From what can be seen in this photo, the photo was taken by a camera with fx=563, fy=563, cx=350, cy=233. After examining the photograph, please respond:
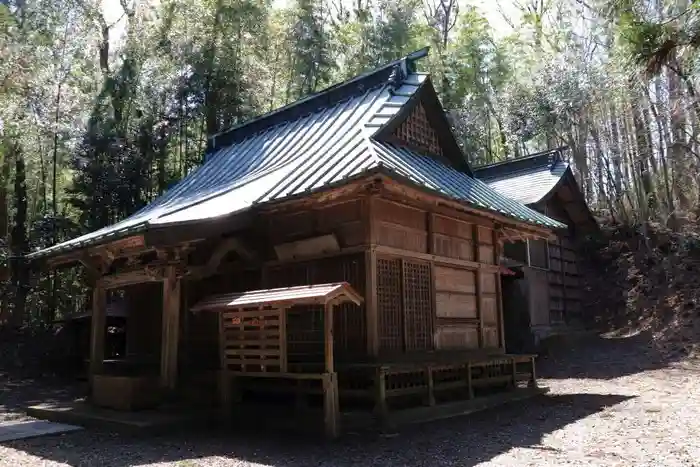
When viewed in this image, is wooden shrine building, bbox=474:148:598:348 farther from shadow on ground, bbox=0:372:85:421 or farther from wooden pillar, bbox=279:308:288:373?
shadow on ground, bbox=0:372:85:421

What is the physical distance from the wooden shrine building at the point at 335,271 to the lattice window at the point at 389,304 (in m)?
0.02

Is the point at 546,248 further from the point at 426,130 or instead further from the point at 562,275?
the point at 426,130

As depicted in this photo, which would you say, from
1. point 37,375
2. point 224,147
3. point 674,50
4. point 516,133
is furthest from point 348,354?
point 516,133

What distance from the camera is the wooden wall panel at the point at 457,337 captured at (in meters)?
8.89

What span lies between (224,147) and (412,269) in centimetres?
725

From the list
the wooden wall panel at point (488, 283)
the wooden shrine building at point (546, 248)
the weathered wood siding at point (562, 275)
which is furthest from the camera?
the weathered wood siding at point (562, 275)

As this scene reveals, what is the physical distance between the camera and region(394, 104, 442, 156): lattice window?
32.7 feet

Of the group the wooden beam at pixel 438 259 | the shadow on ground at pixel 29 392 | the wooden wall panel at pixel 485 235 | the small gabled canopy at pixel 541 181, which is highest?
the small gabled canopy at pixel 541 181

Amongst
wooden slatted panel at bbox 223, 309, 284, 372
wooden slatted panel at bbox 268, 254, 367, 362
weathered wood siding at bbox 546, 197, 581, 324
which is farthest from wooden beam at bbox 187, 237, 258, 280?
weathered wood siding at bbox 546, 197, 581, 324

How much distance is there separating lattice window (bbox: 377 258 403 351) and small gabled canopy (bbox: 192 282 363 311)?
1.37 metres

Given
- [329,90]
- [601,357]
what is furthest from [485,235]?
[601,357]

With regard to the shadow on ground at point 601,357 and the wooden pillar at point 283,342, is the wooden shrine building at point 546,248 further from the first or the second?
the wooden pillar at point 283,342

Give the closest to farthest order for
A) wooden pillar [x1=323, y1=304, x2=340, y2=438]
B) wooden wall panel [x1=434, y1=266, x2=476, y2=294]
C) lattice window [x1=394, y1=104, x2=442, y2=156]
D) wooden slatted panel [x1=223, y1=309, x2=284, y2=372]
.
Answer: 1. wooden pillar [x1=323, y1=304, x2=340, y2=438]
2. wooden slatted panel [x1=223, y1=309, x2=284, y2=372]
3. wooden wall panel [x1=434, y1=266, x2=476, y2=294]
4. lattice window [x1=394, y1=104, x2=442, y2=156]

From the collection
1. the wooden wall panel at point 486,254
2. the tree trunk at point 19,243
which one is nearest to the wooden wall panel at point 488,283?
the wooden wall panel at point 486,254
